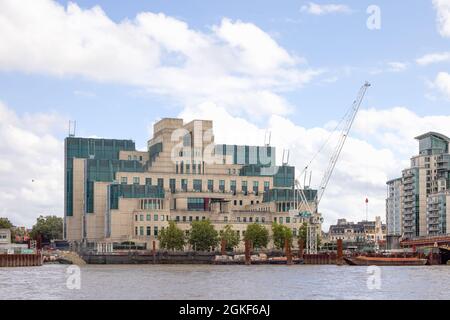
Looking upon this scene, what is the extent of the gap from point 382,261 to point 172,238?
48.4 metres

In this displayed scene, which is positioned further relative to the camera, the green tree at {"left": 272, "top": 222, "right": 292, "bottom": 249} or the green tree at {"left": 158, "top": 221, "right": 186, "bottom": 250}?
the green tree at {"left": 272, "top": 222, "right": 292, "bottom": 249}

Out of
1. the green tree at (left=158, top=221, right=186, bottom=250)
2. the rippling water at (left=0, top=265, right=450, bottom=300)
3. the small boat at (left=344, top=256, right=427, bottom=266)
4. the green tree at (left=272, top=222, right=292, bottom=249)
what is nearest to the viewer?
the rippling water at (left=0, top=265, right=450, bottom=300)

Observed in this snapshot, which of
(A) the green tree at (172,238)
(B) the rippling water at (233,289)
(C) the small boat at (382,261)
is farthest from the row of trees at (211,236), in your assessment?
(B) the rippling water at (233,289)

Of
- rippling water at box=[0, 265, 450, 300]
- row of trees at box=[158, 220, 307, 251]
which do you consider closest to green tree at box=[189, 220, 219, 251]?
row of trees at box=[158, 220, 307, 251]

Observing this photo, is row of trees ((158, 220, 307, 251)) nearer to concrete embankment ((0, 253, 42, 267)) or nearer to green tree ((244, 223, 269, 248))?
green tree ((244, 223, 269, 248))

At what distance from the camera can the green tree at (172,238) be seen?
189875 millimetres

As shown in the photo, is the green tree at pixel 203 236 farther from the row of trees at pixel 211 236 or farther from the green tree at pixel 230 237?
the green tree at pixel 230 237

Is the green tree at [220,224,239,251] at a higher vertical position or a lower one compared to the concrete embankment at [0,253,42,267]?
higher

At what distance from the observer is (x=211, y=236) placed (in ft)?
632

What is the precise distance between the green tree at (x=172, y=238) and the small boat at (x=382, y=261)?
1553 inches

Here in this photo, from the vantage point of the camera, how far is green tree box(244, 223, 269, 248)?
19400cm

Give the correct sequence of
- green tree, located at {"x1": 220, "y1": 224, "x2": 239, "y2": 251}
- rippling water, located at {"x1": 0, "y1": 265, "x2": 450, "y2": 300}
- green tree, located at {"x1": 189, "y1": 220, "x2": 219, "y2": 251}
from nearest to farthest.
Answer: rippling water, located at {"x1": 0, "y1": 265, "x2": 450, "y2": 300}, green tree, located at {"x1": 189, "y1": 220, "x2": 219, "y2": 251}, green tree, located at {"x1": 220, "y1": 224, "x2": 239, "y2": 251}

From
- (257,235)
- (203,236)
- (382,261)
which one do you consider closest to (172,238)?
(203,236)
